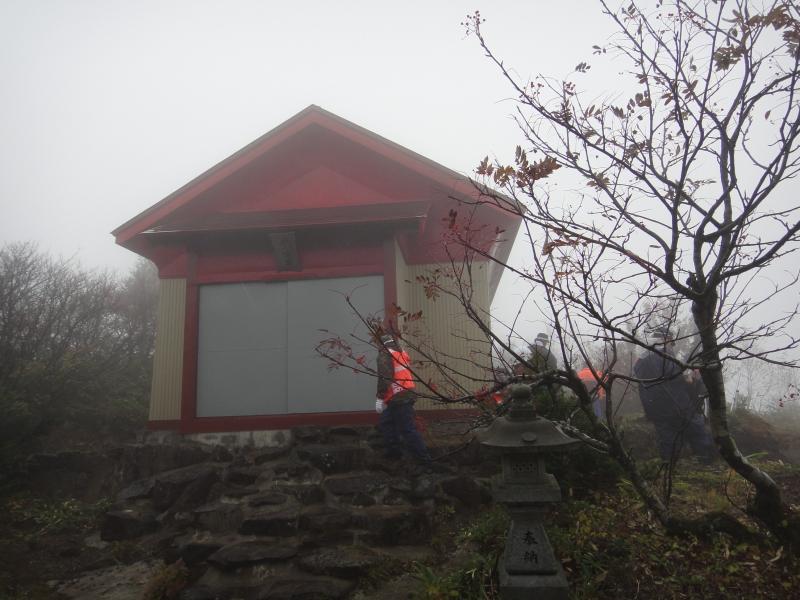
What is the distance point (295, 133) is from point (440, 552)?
24.2 ft

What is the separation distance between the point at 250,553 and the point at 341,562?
938mm

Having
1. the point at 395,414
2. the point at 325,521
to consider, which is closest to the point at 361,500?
the point at 325,521

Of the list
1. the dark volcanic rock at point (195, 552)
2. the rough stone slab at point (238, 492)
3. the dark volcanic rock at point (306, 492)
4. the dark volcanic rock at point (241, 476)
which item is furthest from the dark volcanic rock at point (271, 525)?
the dark volcanic rock at point (241, 476)

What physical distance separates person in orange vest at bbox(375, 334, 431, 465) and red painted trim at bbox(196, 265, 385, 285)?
2.11 m

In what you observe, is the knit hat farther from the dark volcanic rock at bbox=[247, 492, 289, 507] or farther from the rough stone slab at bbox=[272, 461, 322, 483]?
the dark volcanic rock at bbox=[247, 492, 289, 507]

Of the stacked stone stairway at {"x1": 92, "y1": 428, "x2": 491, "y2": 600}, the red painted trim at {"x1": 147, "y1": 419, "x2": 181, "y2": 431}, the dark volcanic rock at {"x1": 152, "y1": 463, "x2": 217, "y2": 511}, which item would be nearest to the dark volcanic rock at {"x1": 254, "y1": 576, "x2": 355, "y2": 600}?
the stacked stone stairway at {"x1": 92, "y1": 428, "x2": 491, "y2": 600}

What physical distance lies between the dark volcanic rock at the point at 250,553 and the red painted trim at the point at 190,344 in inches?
140

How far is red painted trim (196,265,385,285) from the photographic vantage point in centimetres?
840

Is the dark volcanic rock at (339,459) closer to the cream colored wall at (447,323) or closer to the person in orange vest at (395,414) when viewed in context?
the person in orange vest at (395,414)

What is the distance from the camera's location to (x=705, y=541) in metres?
4.08

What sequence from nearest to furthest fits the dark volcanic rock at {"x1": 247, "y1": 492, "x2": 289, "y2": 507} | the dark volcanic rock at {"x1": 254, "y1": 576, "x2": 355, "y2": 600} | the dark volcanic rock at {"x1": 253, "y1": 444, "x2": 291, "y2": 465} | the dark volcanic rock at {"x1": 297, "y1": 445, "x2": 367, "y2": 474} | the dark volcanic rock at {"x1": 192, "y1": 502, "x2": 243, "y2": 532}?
the dark volcanic rock at {"x1": 254, "y1": 576, "x2": 355, "y2": 600} → the dark volcanic rock at {"x1": 192, "y1": 502, "x2": 243, "y2": 532} → the dark volcanic rock at {"x1": 247, "y1": 492, "x2": 289, "y2": 507} → the dark volcanic rock at {"x1": 297, "y1": 445, "x2": 367, "y2": 474} → the dark volcanic rock at {"x1": 253, "y1": 444, "x2": 291, "y2": 465}

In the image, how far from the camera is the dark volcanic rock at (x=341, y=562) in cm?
455

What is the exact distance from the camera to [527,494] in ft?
12.2

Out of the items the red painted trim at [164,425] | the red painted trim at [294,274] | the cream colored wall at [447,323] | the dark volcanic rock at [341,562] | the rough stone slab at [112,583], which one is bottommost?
the rough stone slab at [112,583]
